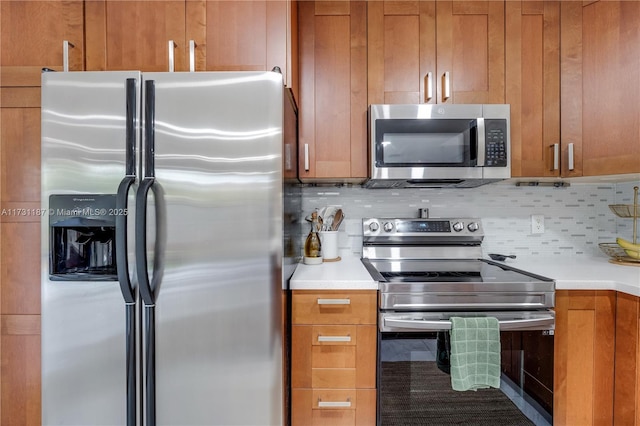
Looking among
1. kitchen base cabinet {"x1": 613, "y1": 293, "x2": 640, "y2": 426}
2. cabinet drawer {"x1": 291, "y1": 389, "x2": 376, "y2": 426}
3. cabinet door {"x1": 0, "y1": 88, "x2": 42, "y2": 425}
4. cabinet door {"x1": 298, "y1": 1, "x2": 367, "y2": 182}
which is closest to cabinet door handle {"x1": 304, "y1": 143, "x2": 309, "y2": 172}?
cabinet door {"x1": 298, "y1": 1, "x2": 367, "y2": 182}

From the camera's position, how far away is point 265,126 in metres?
1.17

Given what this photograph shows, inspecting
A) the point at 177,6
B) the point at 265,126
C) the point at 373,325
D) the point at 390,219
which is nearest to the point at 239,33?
the point at 177,6

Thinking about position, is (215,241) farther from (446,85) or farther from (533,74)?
(533,74)

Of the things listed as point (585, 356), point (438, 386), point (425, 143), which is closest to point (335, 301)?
point (438, 386)

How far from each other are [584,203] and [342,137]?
5.15 ft

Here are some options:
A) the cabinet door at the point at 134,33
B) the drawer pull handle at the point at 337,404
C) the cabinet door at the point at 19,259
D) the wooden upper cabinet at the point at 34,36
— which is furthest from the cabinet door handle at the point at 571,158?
the cabinet door at the point at 19,259

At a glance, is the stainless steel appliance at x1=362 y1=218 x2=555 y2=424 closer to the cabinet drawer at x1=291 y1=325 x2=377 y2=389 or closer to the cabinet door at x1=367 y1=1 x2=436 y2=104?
the cabinet drawer at x1=291 y1=325 x2=377 y2=389

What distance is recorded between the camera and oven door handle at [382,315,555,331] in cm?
134

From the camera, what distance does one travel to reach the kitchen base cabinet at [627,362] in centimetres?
134

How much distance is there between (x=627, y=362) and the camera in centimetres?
137

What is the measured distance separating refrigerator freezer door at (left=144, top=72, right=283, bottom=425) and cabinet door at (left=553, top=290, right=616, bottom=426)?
1.26 metres

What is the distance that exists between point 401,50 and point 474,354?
1.49 meters

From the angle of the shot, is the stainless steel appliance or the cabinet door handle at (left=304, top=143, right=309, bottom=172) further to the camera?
the cabinet door handle at (left=304, top=143, right=309, bottom=172)

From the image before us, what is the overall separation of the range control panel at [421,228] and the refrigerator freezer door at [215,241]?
0.88 m
